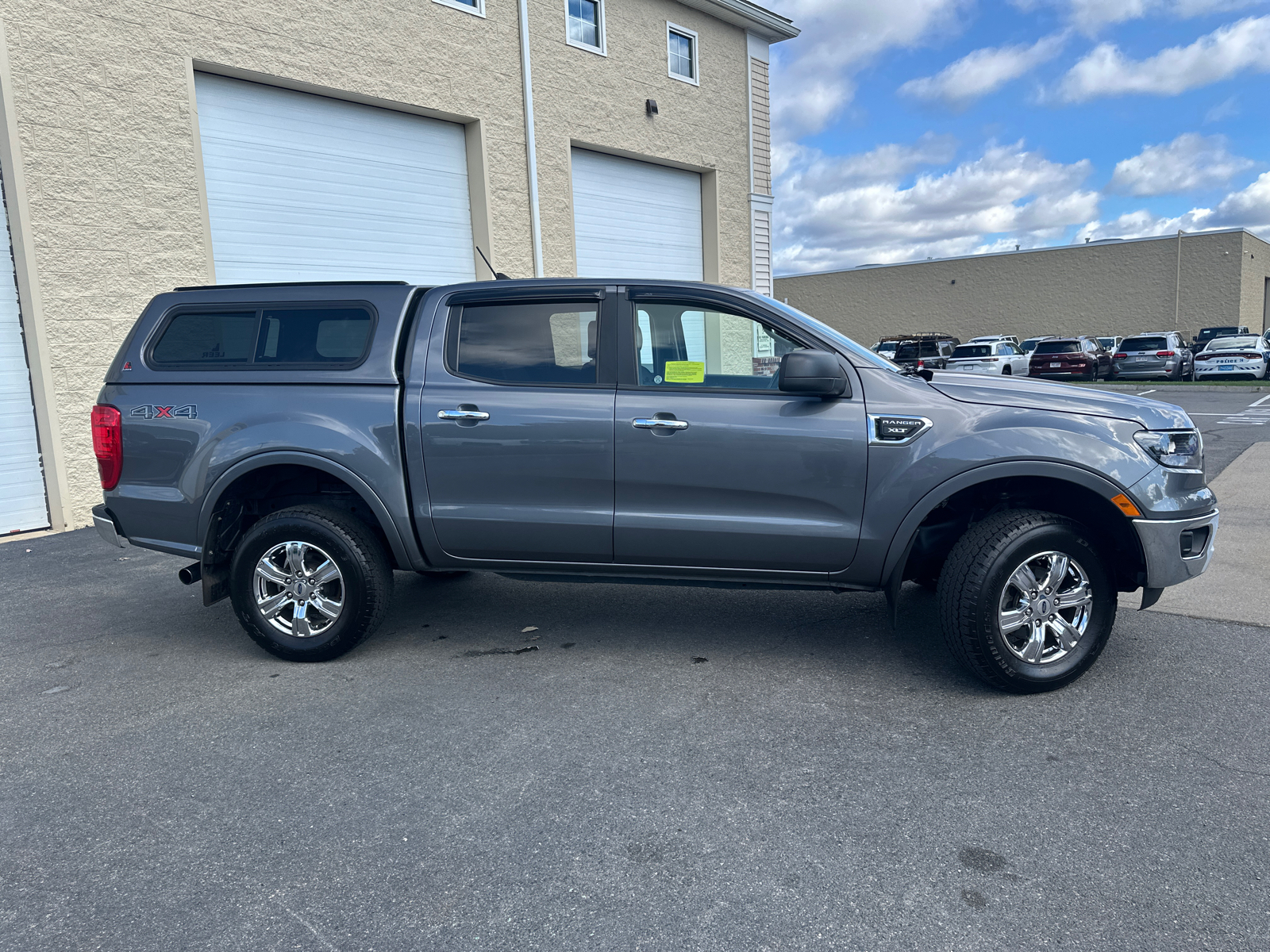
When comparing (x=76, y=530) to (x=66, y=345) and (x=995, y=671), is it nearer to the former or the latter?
(x=66, y=345)

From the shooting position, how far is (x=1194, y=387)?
80.2 ft

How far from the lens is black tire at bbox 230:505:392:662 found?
4.41m

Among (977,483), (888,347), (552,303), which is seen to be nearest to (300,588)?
(552,303)

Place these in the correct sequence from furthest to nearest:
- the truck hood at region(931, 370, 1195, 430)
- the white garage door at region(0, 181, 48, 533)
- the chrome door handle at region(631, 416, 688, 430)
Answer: the white garage door at region(0, 181, 48, 533)
the chrome door handle at region(631, 416, 688, 430)
the truck hood at region(931, 370, 1195, 430)

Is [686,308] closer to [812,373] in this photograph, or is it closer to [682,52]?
[812,373]

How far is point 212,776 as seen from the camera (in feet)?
11.0

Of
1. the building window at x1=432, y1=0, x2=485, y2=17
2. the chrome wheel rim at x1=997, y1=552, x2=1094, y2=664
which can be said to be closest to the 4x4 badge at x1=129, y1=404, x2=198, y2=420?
the chrome wheel rim at x1=997, y1=552, x2=1094, y2=664

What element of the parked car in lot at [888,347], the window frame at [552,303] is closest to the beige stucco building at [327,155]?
the window frame at [552,303]

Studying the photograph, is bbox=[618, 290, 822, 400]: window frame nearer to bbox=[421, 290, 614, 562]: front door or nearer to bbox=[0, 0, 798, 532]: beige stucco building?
bbox=[421, 290, 614, 562]: front door

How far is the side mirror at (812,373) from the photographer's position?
3852 millimetres

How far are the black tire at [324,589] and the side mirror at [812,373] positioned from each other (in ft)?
7.40

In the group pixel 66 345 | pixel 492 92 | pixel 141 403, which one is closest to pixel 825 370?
pixel 141 403

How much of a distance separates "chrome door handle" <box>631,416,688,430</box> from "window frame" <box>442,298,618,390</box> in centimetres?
23

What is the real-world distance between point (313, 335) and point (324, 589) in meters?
1.32
